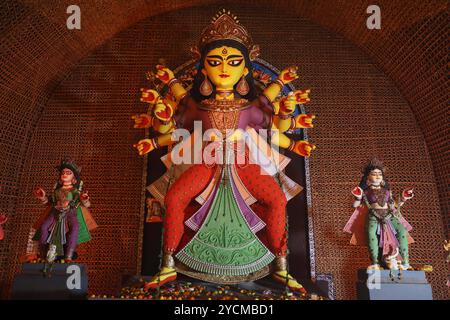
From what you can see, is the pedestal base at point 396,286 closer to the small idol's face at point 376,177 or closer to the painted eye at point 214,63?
the small idol's face at point 376,177

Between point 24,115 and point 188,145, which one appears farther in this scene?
point 24,115

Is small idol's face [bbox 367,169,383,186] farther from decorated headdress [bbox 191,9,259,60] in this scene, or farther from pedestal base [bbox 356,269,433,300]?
decorated headdress [bbox 191,9,259,60]

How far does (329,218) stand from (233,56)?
1.89 m

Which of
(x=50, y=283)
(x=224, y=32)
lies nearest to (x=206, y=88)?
(x=224, y=32)

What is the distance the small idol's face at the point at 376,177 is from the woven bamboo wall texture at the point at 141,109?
78 centimetres

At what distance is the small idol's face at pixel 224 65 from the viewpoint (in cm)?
380

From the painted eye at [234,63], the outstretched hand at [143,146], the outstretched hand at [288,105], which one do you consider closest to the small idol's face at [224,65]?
the painted eye at [234,63]

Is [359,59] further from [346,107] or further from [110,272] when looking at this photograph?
[110,272]

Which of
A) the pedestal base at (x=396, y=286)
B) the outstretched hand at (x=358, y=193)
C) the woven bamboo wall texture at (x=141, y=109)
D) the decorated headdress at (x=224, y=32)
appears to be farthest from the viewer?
the woven bamboo wall texture at (x=141, y=109)

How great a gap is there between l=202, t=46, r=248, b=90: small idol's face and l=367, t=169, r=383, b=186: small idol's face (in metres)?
1.48

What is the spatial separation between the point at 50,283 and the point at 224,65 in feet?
7.69

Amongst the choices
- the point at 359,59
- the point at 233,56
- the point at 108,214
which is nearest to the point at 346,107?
the point at 359,59

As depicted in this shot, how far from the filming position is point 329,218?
167 inches
